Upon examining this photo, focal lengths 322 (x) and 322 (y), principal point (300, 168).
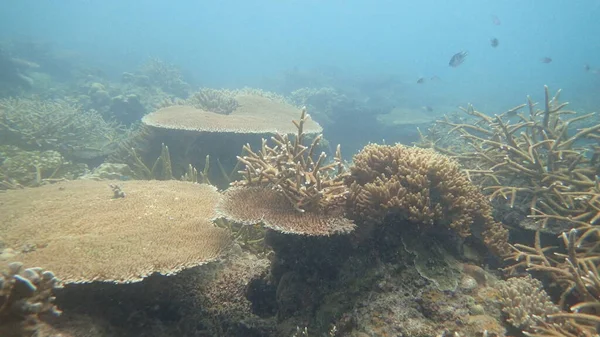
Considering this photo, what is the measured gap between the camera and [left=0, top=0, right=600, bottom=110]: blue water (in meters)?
45.2

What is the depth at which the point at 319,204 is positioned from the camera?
3.37 meters

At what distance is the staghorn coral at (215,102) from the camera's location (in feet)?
29.8

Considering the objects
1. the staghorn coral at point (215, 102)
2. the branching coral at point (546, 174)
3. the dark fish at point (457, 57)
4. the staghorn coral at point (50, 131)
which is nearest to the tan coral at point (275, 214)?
the branching coral at point (546, 174)

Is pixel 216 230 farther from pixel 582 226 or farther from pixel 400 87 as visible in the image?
pixel 400 87

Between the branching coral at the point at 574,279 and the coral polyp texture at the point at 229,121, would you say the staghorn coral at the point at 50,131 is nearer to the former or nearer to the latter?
the coral polyp texture at the point at 229,121

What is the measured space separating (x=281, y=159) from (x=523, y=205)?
11.1 ft

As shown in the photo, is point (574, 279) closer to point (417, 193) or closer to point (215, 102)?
point (417, 193)

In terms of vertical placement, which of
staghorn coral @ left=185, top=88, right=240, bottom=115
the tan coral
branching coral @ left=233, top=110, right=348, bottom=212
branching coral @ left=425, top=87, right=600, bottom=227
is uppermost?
branching coral @ left=425, top=87, right=600, bottom=227

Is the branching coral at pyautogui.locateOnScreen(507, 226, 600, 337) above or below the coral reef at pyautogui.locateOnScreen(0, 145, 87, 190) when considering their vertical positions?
above

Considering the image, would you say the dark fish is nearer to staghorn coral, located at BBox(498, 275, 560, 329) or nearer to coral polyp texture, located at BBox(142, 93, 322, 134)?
coral polyp texture, located at BBox(142, 93, 322, 134)

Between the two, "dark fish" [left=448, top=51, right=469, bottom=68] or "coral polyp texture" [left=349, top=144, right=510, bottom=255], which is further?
"dark fish" [left=448, top=51, right=469, bottom=68]

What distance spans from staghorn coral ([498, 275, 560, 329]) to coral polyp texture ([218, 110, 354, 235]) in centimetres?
145

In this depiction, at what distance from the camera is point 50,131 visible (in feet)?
31.4

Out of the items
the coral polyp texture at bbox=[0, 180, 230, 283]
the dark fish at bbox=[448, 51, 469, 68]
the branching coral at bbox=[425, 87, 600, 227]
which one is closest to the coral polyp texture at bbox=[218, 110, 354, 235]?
the coral polyp texture at bbox=[0, 180, 230, 283]
